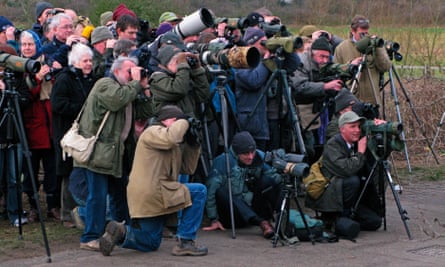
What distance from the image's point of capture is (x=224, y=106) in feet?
29.6

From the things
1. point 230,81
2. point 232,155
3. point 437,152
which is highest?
point 230,81

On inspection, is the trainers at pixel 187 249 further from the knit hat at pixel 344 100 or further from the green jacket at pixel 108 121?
the knit hat at pixel 344 100

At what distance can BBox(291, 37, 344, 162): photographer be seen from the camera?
10070 mm

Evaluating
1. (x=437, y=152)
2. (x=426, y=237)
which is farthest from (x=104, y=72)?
(x=437, y=152)

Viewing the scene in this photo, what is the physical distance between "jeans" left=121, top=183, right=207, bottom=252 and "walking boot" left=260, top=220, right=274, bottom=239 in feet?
3.26

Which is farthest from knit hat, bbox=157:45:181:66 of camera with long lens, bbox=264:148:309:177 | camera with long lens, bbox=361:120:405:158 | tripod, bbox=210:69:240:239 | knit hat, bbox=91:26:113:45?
camera with long lens, bbox=361:120:405:158

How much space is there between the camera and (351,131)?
9008 millimetres

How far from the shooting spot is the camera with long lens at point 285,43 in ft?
30.5

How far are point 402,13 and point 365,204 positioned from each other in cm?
714

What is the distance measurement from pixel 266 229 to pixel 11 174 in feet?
8.51

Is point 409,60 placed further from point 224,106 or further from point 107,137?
point 107,137

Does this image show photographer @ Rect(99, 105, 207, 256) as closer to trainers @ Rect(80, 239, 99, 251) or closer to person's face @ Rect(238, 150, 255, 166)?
trainers @ Rect(80, 239, 99, 251)

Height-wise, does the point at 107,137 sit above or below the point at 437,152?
above

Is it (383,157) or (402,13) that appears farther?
(402,13)
